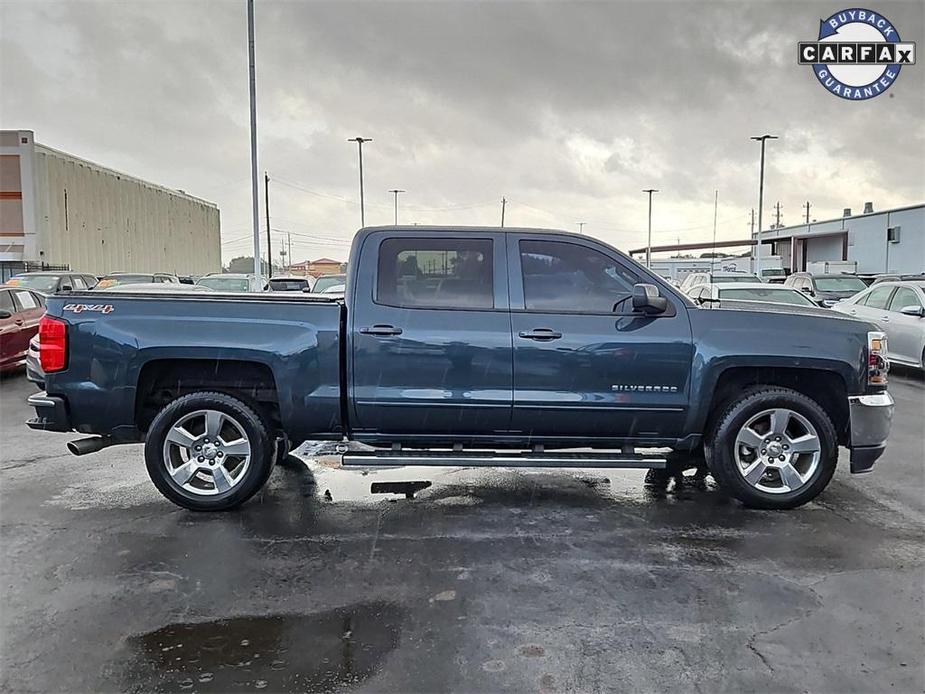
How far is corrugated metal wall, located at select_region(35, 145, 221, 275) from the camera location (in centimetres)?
2209

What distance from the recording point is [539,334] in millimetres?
4758

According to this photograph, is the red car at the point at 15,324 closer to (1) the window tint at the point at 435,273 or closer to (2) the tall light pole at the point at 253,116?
(2) the tall light pole at the point at 253,116

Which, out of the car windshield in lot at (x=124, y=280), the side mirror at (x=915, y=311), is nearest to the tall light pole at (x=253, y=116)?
the car windshield in lot at (x=124, y=280)

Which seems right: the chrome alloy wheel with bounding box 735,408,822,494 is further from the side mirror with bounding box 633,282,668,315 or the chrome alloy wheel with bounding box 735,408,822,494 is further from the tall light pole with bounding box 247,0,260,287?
the tall light pole with bounding box 247,0,260,287

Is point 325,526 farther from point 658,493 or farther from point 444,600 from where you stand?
point 658,493

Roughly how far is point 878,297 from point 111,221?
26.3 m

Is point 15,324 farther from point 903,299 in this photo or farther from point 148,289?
point 903,299

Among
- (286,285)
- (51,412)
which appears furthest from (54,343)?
(286,285)

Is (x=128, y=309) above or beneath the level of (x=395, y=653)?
above

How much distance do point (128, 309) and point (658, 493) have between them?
415 centimetres

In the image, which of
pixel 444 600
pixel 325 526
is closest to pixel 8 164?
pixel 325 526

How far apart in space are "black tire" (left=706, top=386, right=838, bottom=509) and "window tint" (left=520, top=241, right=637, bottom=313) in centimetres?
117

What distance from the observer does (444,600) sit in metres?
3.54

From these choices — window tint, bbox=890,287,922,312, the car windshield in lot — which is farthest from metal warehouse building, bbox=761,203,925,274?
the car windshield in lot
